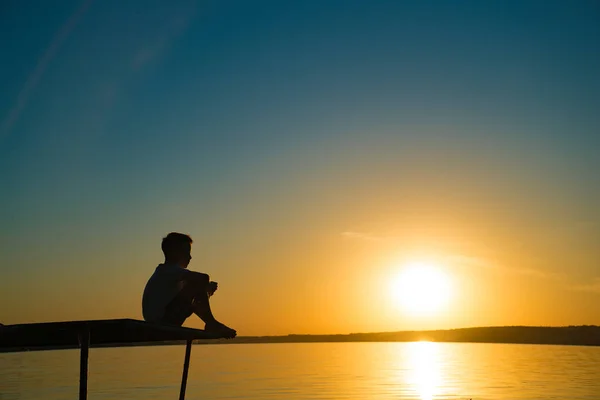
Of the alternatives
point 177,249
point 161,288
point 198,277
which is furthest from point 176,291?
point 177,249

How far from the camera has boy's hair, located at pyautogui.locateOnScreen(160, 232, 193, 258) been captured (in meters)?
8.52

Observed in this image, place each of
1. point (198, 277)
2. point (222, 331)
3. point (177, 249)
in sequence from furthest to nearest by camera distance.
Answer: point (177, 249) → point (198, 277) → point (222, 331)

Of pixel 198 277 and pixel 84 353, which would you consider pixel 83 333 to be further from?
pixel 198 277

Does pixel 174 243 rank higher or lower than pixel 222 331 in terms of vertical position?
higher

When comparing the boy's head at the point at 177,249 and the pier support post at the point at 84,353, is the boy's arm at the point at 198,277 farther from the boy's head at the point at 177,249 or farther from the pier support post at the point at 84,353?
the pier support post at the point at 84,353

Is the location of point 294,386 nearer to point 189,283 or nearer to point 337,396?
point 337,396

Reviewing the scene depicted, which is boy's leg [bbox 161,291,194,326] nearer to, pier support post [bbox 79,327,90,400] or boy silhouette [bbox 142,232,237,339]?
boy silhouette [bbox 142,232,237,339]

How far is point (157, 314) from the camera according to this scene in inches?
327

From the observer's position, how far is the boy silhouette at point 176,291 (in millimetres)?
8078

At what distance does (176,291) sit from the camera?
821 cm

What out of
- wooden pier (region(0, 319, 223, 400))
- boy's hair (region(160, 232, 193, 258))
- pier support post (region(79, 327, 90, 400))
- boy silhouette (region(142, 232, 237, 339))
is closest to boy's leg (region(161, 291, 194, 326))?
boy silhouette (region(142, 232, 237, 339))

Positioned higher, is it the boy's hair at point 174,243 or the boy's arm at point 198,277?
the boy's hair at point 174,243

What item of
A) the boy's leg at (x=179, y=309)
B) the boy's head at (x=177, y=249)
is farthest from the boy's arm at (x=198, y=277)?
the boy's head at (x=177, y=249)

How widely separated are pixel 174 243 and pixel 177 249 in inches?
3.3
